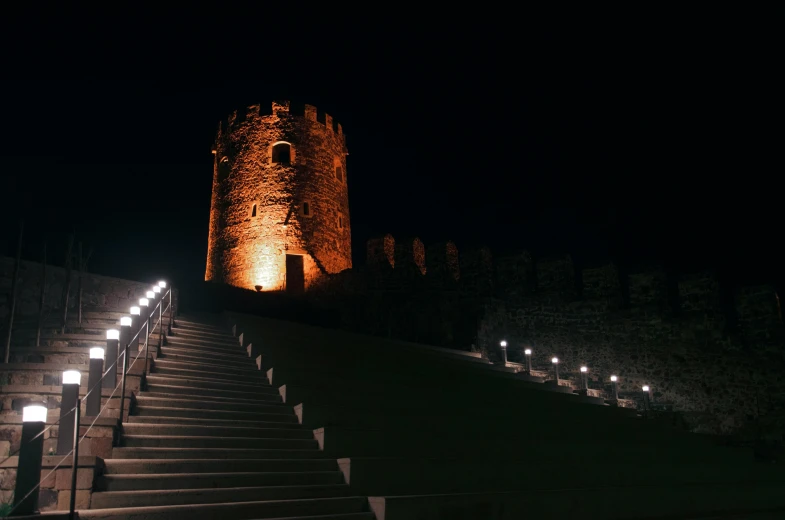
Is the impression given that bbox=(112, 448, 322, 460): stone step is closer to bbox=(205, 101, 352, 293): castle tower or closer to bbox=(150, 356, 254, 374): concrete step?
bbox=(150, 356, 254, 374): concrete step

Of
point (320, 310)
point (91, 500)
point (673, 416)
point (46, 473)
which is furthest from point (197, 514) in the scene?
point (320, 310)

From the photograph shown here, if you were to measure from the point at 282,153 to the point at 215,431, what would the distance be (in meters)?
19.7

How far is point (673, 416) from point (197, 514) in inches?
443

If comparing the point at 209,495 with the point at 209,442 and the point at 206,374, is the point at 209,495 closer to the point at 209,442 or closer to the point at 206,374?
the point at 209,442

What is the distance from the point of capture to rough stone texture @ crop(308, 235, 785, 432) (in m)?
12.6

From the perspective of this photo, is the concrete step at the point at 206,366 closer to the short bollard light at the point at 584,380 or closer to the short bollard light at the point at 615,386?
the short bollard light at the point at 584,380

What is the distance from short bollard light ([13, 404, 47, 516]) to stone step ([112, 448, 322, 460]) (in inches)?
44.8

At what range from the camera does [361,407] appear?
7.46 metres

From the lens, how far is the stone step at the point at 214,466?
16.7 ft

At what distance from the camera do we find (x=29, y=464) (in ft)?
13.6

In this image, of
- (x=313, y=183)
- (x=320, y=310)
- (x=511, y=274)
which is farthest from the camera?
(x=313, y=183)

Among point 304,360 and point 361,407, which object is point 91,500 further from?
point 304,360

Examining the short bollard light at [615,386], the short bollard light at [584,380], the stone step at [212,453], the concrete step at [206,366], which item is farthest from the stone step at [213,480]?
the short bollard light at [615,386]

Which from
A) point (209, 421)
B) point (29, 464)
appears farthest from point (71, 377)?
point (209, 421)
